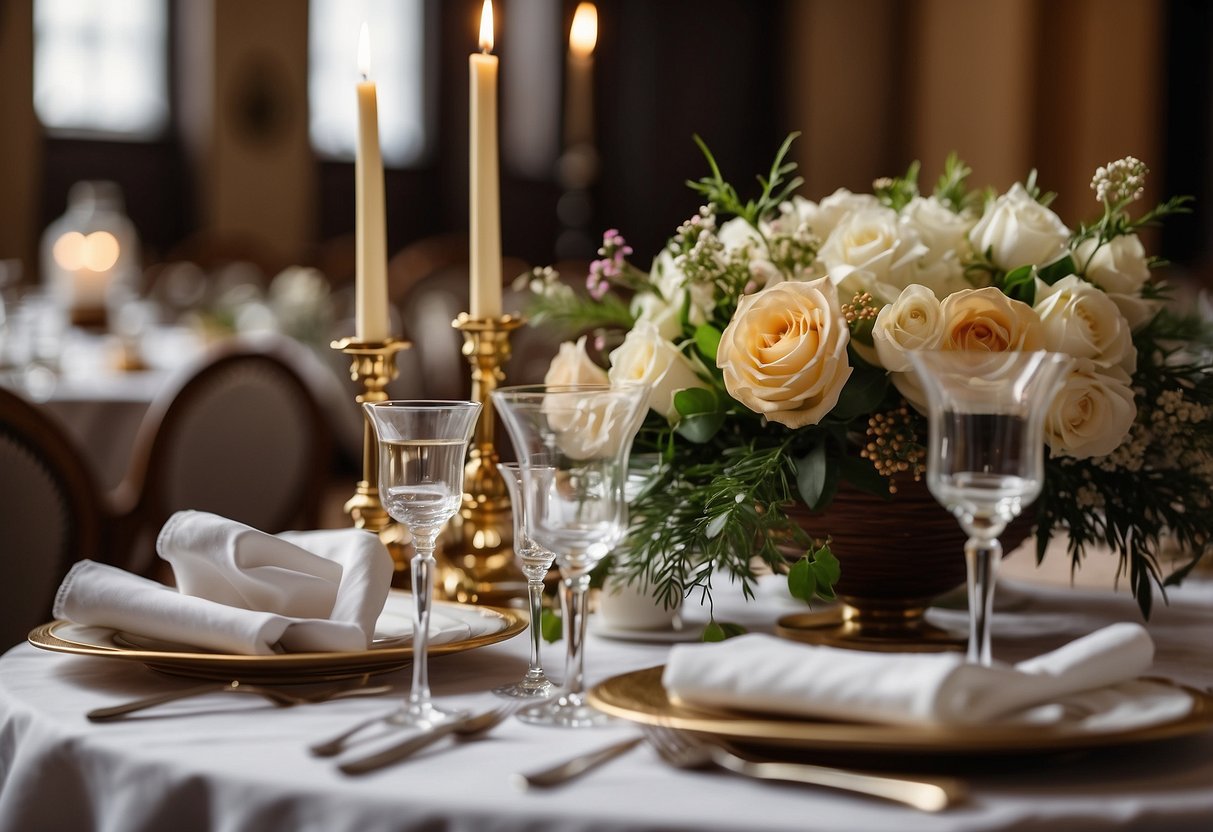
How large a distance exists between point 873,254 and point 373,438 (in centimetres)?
49

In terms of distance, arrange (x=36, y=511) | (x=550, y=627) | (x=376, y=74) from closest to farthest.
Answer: (x=550, y=627)
(x=36, y=511)
(x=376, y=74)

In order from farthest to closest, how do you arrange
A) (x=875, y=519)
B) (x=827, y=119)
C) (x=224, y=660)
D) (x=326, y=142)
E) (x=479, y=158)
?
(x=827, y=119) → (x=326, y=142) → (x=479, y=158) → (x=875, y=519) → (x=224, y=660)

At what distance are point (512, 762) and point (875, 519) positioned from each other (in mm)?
427

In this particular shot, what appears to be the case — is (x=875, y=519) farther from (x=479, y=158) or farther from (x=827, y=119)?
(x=827, y=119)

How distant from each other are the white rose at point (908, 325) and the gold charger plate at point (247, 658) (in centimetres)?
35

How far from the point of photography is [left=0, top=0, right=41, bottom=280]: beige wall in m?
7.14

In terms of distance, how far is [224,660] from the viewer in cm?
100

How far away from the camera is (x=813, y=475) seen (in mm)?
1091

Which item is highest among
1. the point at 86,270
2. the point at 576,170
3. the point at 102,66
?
the point at 102,66

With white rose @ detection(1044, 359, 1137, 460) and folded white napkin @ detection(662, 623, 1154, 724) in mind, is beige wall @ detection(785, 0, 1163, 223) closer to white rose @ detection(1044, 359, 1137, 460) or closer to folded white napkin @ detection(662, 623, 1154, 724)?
white rose @ detection(1044, 359, 1137, 460)

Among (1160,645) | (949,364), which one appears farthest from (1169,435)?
(949,364)

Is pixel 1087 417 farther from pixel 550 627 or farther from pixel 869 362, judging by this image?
pixel 550 627

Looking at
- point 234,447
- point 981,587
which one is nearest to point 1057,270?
point 981,587

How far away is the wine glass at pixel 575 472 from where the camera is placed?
90 cm
